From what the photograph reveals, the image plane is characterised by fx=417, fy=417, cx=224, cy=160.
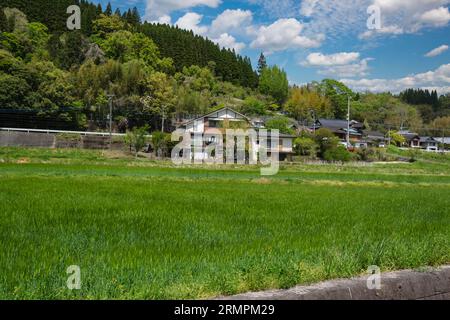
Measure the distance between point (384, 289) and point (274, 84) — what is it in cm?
10502

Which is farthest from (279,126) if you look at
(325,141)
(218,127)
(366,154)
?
(366,154)

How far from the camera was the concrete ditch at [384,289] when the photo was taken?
3125 mm

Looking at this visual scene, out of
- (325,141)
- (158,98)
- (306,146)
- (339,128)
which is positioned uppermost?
(158,98)

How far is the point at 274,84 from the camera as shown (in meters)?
106

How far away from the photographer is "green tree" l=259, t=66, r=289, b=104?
348ft

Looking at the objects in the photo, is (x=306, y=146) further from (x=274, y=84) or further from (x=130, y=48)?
(x=274, y=84)

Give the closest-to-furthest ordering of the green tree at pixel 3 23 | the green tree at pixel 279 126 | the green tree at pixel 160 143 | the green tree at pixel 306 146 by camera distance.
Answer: the green tree at pixel 160 143 → the green tree at pixel 306 146 → the green tree at pixel 279 126 → the green tree at pixel 3 23

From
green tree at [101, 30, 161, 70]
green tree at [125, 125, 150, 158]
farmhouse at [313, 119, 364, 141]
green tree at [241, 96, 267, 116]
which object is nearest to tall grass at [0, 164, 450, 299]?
green tree at [125, 125, 150, 158]

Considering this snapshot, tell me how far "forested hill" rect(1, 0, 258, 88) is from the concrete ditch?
9115 centimetres

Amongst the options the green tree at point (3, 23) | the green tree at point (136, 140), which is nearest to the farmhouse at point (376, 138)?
the green tree at point (136, 140)

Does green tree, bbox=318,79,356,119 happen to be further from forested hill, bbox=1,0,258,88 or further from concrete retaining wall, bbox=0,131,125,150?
concrete retaining wall, bbox=0,131,125,150

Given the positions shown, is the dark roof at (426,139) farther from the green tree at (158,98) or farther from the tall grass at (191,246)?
the tall grass at (191,246)

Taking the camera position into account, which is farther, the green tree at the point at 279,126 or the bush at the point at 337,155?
the green tree at the point at 279,126

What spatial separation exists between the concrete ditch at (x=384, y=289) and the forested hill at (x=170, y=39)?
91.1 metres
